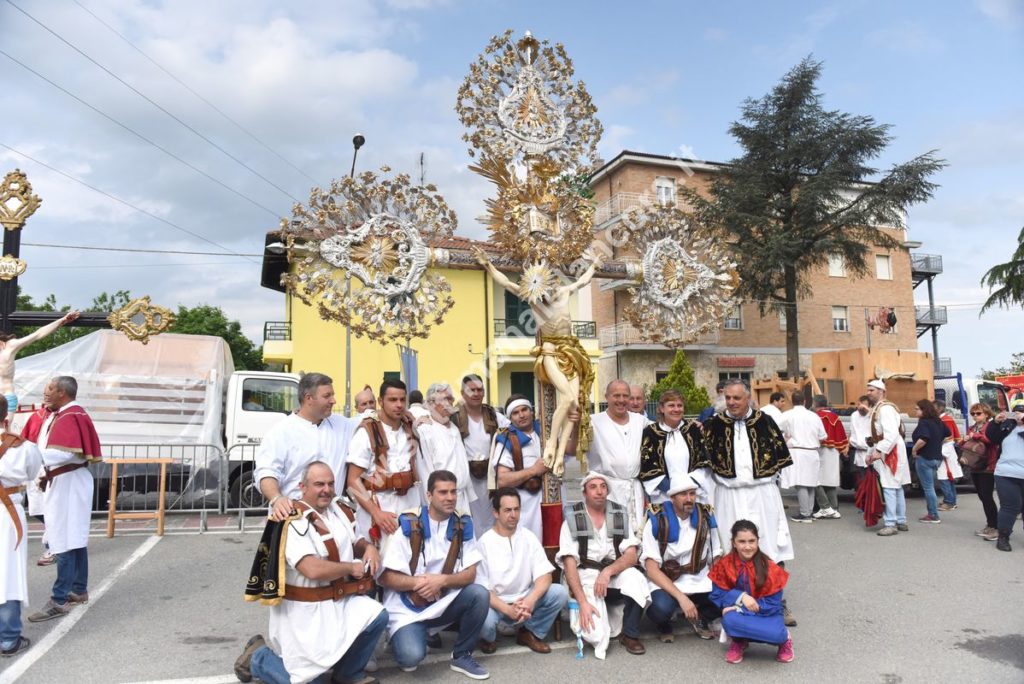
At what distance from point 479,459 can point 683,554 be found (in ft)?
5.31

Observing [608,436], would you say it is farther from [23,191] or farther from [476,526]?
[23,191]

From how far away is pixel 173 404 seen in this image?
32.1 ft

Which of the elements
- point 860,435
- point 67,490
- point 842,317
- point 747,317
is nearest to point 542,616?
point 67,490

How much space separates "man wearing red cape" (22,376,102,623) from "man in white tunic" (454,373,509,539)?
2817 mm

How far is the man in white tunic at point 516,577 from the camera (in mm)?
4227

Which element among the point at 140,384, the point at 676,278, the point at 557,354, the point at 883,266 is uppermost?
the point at 883,266

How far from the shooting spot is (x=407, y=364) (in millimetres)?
8312

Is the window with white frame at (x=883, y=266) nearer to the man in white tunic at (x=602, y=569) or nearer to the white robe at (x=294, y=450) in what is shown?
the man in white tunic at (x=602, y=569)

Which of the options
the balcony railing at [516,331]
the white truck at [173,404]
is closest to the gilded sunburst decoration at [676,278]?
the white truck at [173,404]

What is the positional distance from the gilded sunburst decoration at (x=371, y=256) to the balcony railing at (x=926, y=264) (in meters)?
34.5

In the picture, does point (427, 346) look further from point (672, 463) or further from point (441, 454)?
point (672, 463)

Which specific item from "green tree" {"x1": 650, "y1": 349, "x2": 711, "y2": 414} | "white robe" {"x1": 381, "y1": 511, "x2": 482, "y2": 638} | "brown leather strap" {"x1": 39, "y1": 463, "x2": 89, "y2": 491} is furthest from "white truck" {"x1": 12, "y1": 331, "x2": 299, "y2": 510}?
"green tree" {"x1": 650, "y1": 349, "x2": 711, "y2": 414}

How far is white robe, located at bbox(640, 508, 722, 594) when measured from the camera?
4.46 meters

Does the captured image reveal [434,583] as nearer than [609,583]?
Yes
